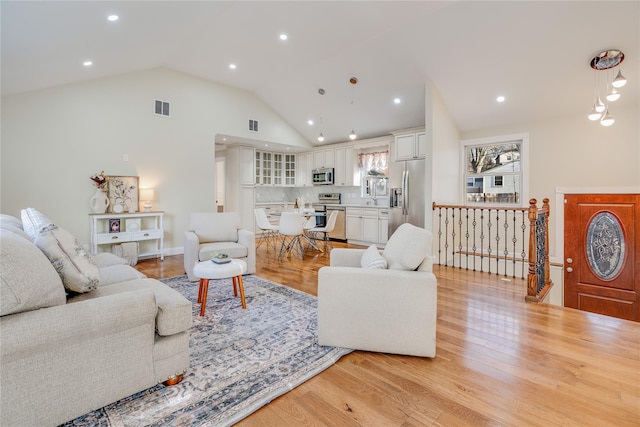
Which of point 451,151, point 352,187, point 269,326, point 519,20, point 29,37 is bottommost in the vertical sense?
point 269,326

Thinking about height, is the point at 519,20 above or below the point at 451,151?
above

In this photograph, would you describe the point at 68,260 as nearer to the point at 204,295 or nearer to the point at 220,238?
the point at 204,295

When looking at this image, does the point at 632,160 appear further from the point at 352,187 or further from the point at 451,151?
the point at 352,187

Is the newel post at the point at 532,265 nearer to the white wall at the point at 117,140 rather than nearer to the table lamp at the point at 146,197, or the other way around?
the white wall at the point at 117,140

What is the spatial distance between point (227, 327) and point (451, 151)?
505cm

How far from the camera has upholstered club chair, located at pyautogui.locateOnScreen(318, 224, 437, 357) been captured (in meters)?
2.09

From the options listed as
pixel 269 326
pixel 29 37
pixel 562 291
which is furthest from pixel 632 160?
pixel 29 37

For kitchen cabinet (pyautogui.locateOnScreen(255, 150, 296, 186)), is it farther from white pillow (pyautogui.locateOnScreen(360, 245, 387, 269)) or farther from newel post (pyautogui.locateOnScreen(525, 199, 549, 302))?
newel post (pyautogui.locateOnScreen(525, 199, 549, 302))

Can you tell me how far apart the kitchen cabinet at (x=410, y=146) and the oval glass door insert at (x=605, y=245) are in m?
2.93

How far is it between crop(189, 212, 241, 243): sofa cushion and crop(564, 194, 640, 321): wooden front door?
18.0 ft

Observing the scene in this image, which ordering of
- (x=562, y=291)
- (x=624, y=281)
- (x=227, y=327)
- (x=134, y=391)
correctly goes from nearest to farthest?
(x=134, y=391) → (x=227, y=327) → (x=624, y=281) → (x=562, y=291)

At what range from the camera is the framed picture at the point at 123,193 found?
505cm

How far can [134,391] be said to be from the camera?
1621 mm

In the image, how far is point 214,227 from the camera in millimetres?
4344
